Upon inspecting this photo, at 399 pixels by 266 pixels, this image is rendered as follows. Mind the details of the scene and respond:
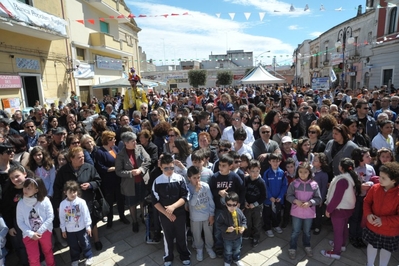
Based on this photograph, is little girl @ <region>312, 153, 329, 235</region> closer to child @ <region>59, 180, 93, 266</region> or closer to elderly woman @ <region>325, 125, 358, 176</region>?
elderly woman @ <region>325, 125, 358, 176</region>

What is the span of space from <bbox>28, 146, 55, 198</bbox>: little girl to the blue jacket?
3.30 metres

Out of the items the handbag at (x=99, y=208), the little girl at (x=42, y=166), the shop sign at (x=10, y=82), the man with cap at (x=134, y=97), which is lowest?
the handbag at (x=99, y=208)

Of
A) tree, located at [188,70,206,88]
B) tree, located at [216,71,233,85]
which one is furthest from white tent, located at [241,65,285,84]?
tree, located at [216,71,233,85]

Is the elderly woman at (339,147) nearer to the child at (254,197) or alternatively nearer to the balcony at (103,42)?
the child at (254,197)

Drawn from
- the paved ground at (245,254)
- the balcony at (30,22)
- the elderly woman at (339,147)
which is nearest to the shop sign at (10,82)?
the balcony at (30,22)

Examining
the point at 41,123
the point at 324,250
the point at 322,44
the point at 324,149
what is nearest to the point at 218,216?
the point at 324,250

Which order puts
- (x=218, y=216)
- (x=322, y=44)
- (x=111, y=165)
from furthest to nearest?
1. (x=322, y=44)
2. (x=111, y=165)
3. (x=218, y=216)

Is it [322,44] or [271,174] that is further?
[322,44]

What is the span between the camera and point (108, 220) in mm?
4324

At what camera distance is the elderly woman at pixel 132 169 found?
3818 millimetres

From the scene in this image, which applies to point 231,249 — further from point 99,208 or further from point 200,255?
point 99,208

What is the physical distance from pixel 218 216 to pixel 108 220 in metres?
2.21

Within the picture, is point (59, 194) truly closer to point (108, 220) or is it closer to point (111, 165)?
point (111, 165)

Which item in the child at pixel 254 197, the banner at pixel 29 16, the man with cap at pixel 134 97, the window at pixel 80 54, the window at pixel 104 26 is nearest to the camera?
the child at pixel 254 197
